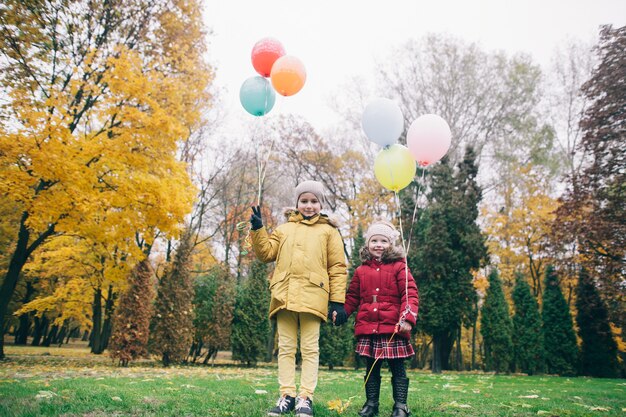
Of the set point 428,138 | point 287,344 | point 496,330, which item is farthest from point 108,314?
point 428,138

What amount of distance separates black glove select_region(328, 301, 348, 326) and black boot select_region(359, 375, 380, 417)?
0.53 metres

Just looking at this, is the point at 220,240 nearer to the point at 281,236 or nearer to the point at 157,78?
the point at 157,78

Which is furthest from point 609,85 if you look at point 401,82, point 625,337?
point 625,337

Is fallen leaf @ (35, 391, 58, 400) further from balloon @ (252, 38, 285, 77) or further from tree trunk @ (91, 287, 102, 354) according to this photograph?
tree trunk @ (91, 287, 102, 354)

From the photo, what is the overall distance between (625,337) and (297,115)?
16.2m

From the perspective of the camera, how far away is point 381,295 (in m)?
3.15

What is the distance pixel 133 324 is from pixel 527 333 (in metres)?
13.9

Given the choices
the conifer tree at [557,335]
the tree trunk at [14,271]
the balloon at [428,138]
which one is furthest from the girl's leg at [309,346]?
the conifer tree at [557,335]

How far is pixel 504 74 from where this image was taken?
1620 centimetres

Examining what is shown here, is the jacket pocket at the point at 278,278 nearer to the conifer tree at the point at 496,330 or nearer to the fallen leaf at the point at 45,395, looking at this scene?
the fallen leaf at the point at 45,395

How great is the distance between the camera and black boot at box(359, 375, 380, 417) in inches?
115

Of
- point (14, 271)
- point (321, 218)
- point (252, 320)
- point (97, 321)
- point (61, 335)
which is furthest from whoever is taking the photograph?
point (61, 335)

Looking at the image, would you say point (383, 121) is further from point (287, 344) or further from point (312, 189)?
point (287, 344)

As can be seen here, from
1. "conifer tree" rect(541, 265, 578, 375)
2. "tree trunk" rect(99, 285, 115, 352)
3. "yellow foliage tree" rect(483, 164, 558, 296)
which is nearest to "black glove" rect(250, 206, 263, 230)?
"conifer tree" rect(541, 265, 578, 375)
